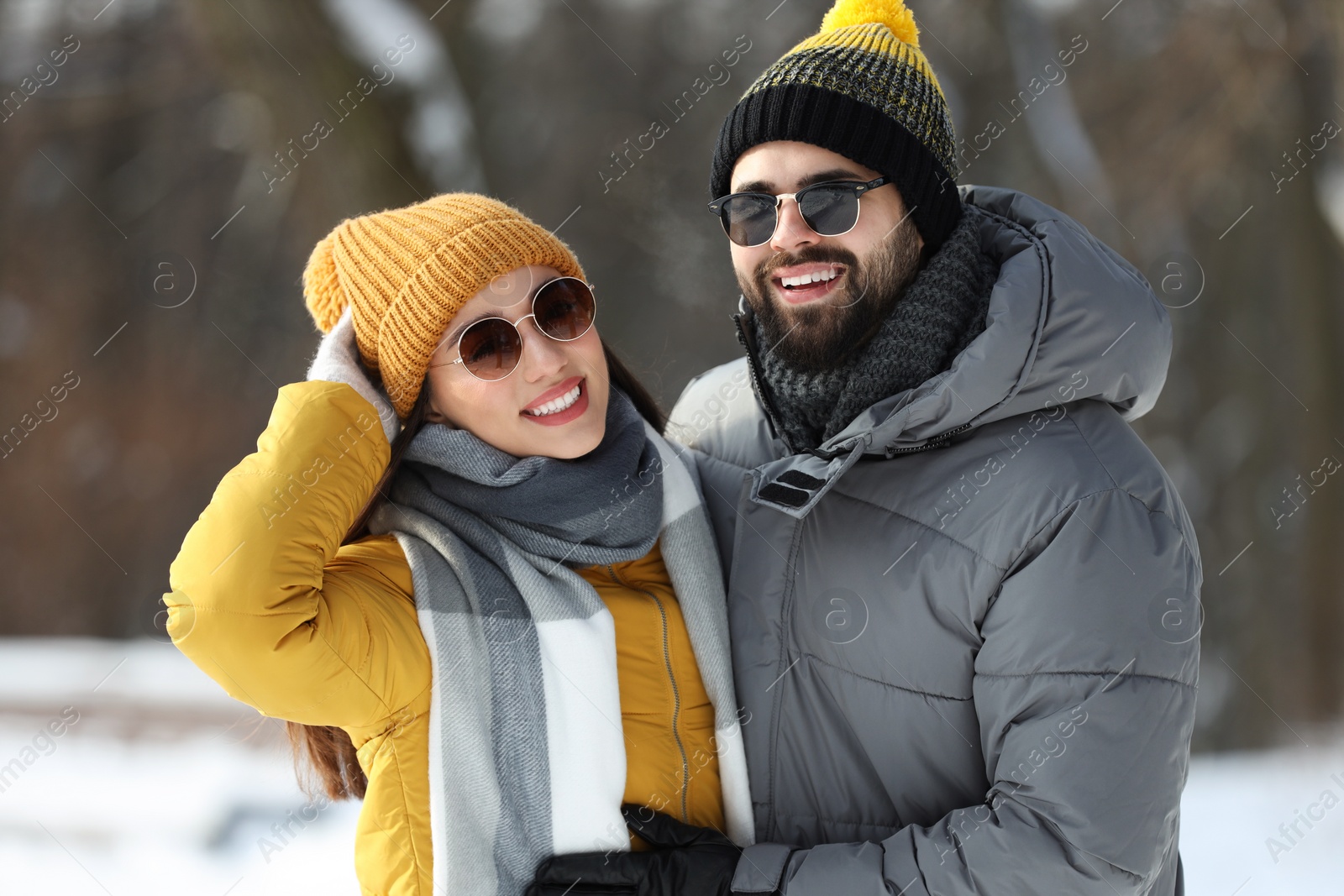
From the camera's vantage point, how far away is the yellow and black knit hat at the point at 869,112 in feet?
5.82

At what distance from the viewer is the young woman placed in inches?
54.3

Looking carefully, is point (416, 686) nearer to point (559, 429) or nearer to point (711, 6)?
point (559, 429)

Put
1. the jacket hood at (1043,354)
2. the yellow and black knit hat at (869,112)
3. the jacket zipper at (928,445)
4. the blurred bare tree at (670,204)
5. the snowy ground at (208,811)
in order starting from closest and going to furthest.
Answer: the jacket hood at (1043,354), the jacket zipper at (928,445), the yellow and black knit hat at (869,112), the snowy ground at (208,811), the blurred bare tree at (670,204)

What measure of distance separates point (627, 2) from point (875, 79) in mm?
4177

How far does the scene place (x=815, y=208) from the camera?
182 centimetres

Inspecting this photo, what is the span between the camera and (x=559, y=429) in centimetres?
169

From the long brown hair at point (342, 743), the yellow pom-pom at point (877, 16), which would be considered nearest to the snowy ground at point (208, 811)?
the long brown hair at point (342, 743)

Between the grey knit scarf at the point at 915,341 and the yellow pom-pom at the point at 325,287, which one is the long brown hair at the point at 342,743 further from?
the grey knit scarf at the point at 915,341

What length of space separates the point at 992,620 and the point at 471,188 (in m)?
3.29

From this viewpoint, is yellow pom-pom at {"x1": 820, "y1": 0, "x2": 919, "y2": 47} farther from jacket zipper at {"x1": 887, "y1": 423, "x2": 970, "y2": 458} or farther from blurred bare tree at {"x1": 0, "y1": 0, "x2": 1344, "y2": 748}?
blurred bare tree at {"x1": 0, "y1": 0, "x2": 1344, "y2": 748}

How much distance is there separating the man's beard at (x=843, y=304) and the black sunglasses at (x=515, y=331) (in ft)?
1.33

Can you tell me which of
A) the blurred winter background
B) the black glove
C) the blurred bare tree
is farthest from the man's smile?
the blurred bare tree

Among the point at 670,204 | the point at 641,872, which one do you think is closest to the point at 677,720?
the point at 641,872

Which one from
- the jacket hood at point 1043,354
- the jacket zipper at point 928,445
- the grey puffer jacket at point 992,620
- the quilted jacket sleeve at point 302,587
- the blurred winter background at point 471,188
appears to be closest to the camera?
the quilted jacket sleeve at point 302,587
